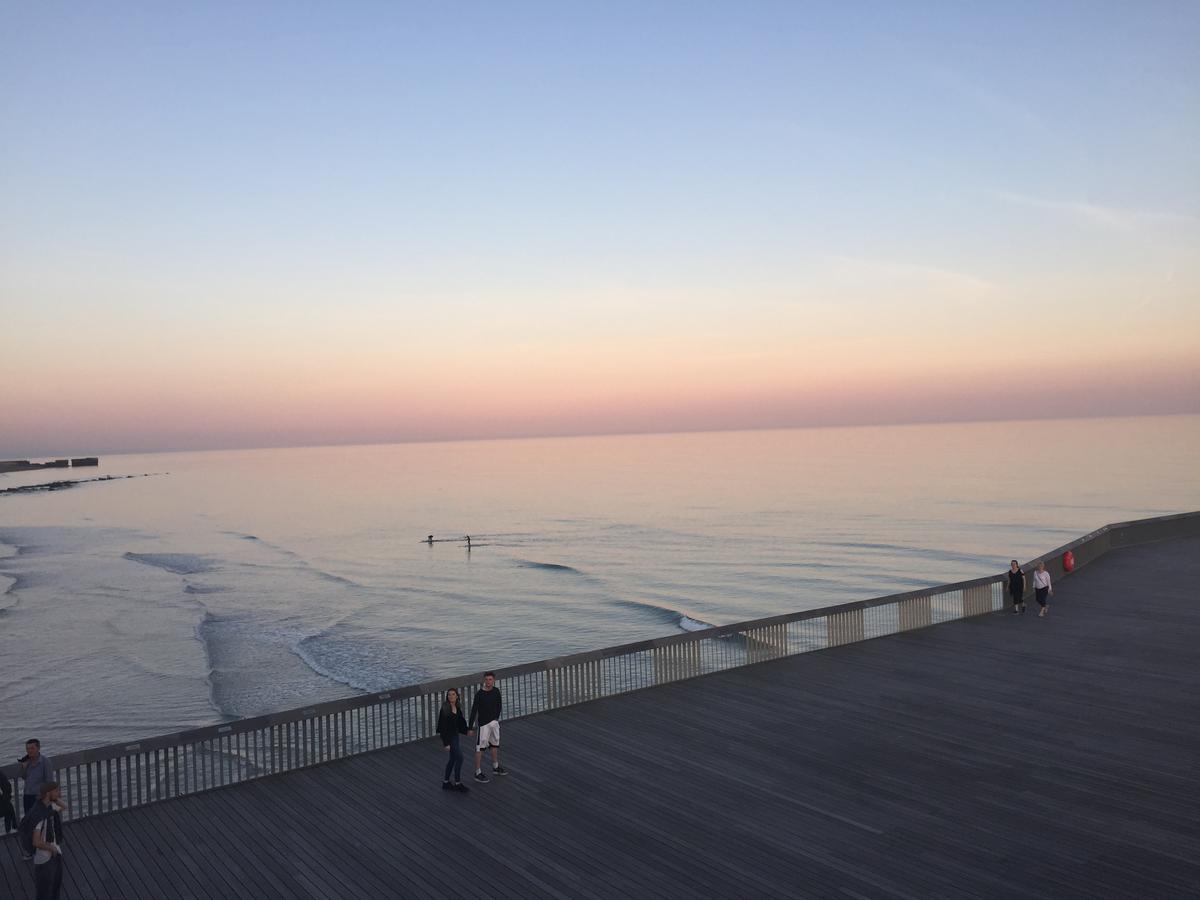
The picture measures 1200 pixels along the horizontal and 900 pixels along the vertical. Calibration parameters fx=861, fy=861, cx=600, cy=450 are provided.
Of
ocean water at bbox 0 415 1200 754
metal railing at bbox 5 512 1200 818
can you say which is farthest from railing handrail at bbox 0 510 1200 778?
ocean water at bbox 0 415 1200 754

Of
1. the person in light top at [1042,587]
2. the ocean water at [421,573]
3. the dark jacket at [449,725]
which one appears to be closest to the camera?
the dark jacket at [449,725]

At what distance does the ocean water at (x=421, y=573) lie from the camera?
115 feet

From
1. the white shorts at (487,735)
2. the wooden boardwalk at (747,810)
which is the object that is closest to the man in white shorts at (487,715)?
the white shorts at (487,735)

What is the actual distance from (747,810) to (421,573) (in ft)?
189

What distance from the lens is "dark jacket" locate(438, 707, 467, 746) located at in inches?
444

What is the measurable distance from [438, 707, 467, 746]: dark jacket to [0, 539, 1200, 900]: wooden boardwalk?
78 cm

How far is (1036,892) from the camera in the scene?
8.45 m

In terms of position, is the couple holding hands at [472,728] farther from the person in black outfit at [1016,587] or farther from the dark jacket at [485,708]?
the person in black outfit at [1016,587]

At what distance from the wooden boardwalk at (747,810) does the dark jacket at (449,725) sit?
0.78 metres

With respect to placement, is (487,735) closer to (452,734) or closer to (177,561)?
(452,734)

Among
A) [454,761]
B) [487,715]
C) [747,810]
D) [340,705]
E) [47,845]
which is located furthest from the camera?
[340,705]

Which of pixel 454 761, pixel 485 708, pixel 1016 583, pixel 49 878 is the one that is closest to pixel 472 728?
pixel 485 708

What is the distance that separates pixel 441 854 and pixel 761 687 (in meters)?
7.98

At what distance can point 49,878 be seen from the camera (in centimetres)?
820
